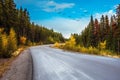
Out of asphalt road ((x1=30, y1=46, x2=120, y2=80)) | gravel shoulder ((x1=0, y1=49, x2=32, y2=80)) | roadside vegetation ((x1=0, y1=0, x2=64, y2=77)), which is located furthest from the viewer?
roadside vegetation ((x1=0, y1=0, x2=64, y2=77))

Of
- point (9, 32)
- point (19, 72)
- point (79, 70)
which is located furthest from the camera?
point (9, 32)

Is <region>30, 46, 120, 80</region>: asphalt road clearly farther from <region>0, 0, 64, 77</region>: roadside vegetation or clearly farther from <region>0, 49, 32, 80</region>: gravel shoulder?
<region>0, 0, 64, 77</region>: roadside vegetation

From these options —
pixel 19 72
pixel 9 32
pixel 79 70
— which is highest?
pixel 9 32

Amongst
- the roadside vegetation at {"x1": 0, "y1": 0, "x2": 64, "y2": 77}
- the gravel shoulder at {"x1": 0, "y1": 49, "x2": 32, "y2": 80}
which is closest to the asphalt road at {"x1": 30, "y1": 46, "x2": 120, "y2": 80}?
the gravel shoulder at {"x1": 0, "y1": 49, "x2": 32, "y2": 80}

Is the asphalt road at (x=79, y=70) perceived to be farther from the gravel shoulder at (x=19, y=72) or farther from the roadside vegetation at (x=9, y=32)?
the roadside vegetation at (x=9, y=32)

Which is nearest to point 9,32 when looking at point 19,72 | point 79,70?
point 19,72

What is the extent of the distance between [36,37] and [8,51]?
3583 inches

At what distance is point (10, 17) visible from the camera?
56938 millimetres

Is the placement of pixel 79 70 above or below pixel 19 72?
above

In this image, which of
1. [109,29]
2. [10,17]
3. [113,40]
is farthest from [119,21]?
[10,17]

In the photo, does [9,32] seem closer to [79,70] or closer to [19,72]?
[19,72]

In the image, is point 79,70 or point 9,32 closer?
point 79,70

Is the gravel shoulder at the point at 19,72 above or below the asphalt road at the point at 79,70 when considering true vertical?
below

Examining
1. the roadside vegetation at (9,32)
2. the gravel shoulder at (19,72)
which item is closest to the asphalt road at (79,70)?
the gravel shoulder at (19,72)
